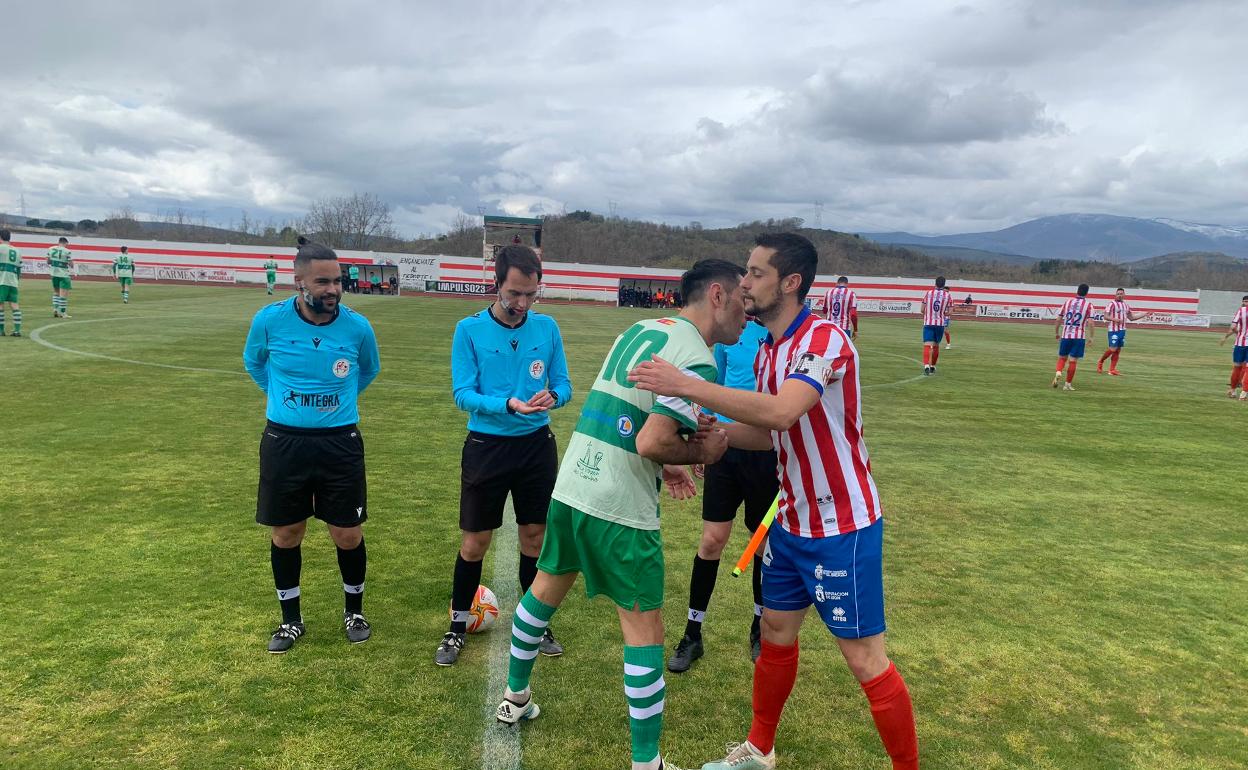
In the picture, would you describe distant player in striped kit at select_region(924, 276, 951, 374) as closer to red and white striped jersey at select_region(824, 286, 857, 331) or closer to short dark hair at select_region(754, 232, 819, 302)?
red and white striped jersey at select_region(824, 286, 857, 331)

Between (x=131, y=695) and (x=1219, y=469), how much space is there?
12.3 m

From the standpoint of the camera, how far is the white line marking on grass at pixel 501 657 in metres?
3.21

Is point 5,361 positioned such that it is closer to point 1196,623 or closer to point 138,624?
point 138,624

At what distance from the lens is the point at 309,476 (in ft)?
13.0

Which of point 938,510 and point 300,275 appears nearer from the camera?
point 300,275

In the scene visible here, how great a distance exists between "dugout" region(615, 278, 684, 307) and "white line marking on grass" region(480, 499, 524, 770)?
42.7 metres

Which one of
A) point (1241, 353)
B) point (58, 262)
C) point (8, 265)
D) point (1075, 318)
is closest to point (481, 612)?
point (1075, 318)

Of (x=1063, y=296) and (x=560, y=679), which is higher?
(x=1063, y=296)

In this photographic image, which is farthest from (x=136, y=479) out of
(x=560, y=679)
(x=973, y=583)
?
(x=973, y=583)

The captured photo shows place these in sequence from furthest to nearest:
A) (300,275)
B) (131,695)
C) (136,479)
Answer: (136,479), (300,275), (131,695)

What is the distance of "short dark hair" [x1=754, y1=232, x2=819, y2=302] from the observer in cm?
288

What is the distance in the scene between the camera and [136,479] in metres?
6.90

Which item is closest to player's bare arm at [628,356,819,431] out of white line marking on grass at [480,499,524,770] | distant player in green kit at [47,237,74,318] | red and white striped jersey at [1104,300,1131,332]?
white line marking on grass at [480,499,524,770]

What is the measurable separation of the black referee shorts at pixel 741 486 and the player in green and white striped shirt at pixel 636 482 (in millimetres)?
1219
